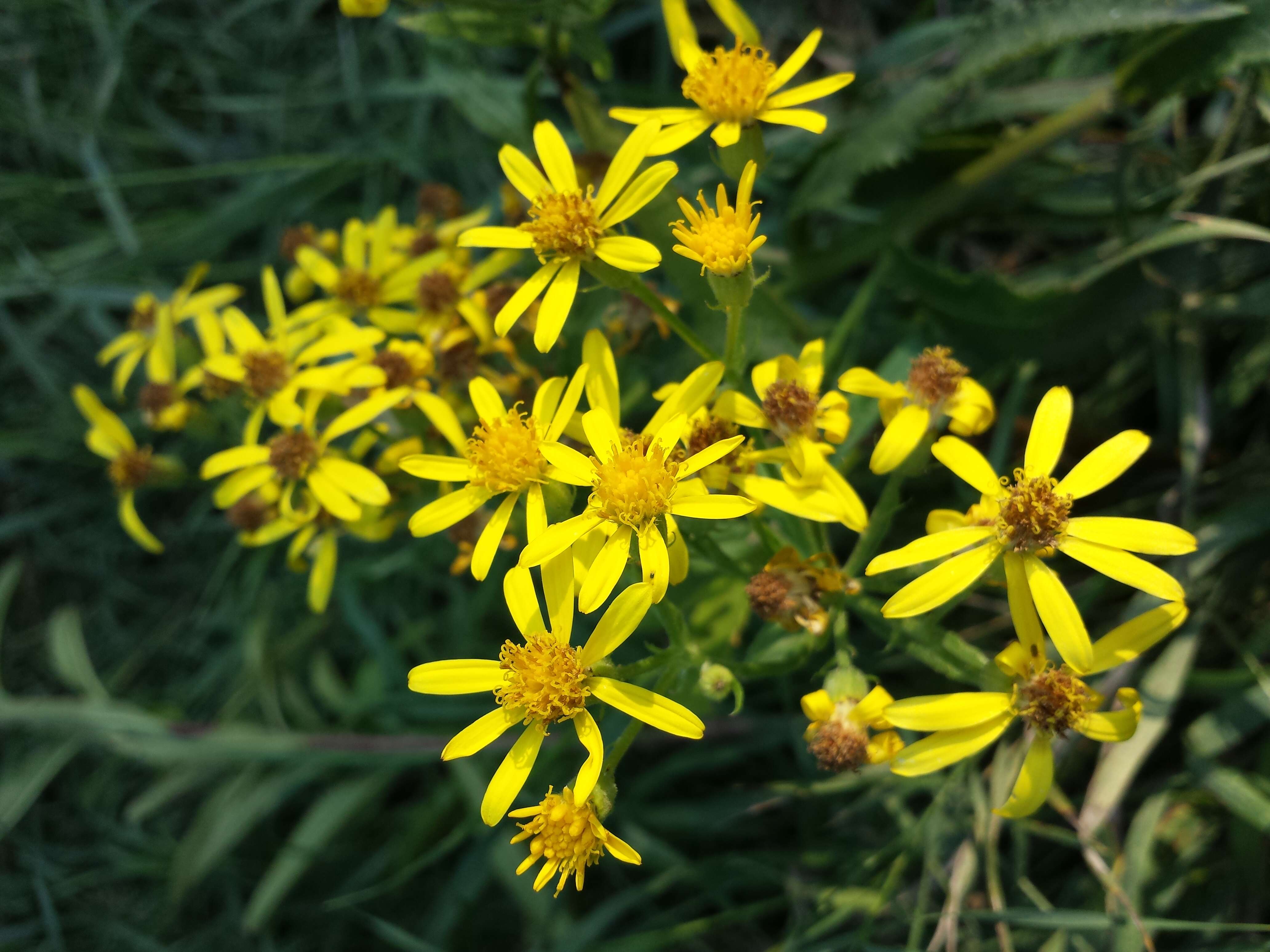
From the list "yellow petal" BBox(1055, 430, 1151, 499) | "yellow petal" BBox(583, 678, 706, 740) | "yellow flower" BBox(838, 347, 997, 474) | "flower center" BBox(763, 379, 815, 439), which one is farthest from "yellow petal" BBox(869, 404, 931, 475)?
"yellow petal" BBox(583, 678, 706, 740)

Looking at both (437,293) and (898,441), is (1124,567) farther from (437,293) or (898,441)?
(437,293)

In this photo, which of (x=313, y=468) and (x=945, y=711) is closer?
(x=945, y=711)

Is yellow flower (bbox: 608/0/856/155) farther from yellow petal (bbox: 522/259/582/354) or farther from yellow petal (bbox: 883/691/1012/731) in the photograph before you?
yellow petal (bbox: 883/691/1012/731)

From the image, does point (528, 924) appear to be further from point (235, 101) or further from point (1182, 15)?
point (235, 101)

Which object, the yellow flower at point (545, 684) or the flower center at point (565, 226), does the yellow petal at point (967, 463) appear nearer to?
the yellow flower at point (545, 684)

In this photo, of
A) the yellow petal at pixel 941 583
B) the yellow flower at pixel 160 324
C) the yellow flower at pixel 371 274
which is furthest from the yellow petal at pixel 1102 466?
the yellow flower at pixel 160 324

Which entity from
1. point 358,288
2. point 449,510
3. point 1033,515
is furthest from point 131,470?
point 1033,515

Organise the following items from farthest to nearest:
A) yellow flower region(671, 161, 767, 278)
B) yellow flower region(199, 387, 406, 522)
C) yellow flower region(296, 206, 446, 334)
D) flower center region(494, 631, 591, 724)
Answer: yellow flower region(296, 206, 446, 334) → yellow flower region(199, 387, 406, 522) → yellow flower region(671, 161, 767, 278) → flower center region(494, 631, 591, 724)
